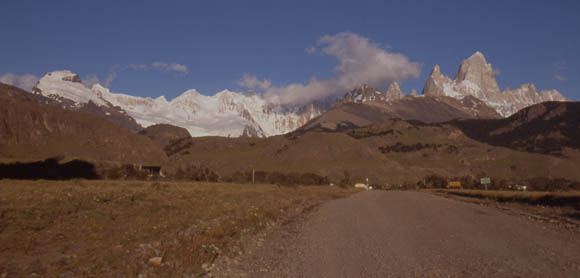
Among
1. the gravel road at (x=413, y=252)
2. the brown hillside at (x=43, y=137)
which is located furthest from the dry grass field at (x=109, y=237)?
the brown hillside at (x=43, y=137)

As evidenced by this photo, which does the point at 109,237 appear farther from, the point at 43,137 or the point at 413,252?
the point at 43,137

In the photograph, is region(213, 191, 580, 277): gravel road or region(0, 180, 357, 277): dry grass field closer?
region(0, 180, 357, 277): dry grass field

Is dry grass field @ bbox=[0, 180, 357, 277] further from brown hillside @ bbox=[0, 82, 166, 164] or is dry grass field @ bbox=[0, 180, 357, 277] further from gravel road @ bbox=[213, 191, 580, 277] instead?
brown hillside @ bbox=[0, 82, 166, 164]

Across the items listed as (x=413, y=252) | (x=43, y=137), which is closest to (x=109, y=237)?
(x=413, y=252)

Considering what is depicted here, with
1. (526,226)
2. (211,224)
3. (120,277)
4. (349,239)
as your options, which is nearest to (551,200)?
(526,226)

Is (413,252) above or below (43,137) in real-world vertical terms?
below

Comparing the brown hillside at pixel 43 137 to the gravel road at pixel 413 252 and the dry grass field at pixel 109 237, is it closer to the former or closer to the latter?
the dry grass field at pixel 109 237

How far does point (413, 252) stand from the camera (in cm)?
1390

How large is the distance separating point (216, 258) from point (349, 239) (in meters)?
6.35

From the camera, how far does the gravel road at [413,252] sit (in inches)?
444

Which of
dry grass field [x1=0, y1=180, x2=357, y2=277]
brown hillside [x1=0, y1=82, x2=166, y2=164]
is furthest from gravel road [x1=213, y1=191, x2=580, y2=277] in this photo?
brown hillside [x1=0, y1=82, x2=166, y2=164]

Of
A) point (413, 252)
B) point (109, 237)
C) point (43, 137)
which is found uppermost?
point (43, 137)

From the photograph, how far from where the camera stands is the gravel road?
37.0ft

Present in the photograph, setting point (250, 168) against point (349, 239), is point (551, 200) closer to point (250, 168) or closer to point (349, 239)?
point (349, 239)
